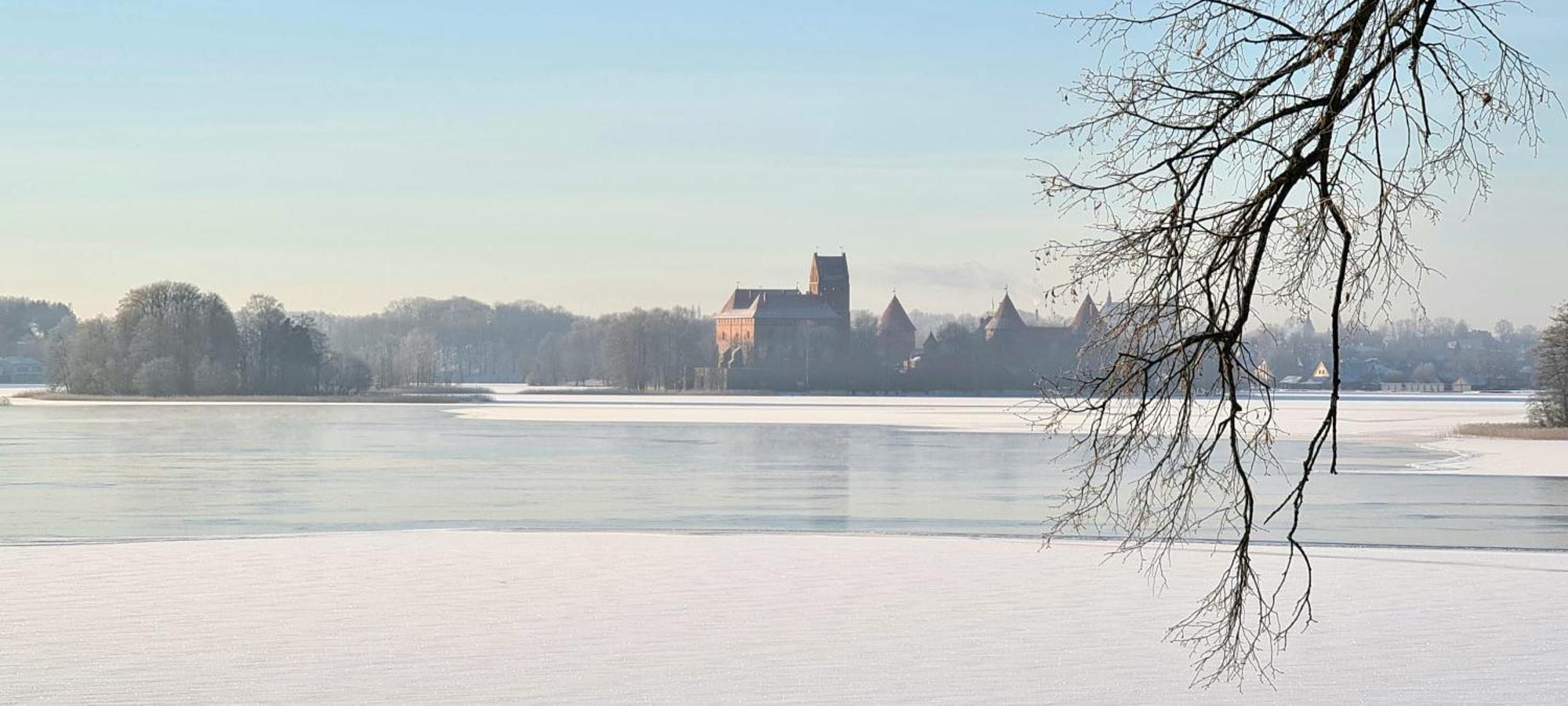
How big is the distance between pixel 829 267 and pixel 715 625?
126 metres

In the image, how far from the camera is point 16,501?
20.1 metres

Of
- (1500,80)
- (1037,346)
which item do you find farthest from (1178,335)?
(1037,346)

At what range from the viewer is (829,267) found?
136 m

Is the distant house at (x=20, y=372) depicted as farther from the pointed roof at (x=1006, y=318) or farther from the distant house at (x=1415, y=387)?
the distant house at (x=1415, y=387)

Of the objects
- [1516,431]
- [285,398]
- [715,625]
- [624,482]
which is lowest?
[715,625]

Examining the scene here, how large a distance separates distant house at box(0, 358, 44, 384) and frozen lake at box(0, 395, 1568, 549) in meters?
101

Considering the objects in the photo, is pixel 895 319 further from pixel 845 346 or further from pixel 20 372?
pixel 20 372

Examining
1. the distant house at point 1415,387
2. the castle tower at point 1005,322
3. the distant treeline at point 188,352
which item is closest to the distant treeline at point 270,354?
the distant treeline at point 188,352

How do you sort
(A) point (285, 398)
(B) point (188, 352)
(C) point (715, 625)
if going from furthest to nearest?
(B) point (188, 352) < (A) point (285, 398) < (C) point (715, 625)

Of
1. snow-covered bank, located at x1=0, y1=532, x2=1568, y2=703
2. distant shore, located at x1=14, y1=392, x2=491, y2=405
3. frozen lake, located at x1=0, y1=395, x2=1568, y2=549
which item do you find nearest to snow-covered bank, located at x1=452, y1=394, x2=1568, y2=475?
frozen lake, located at x1=0, y1=395, x2=1568, y2=549

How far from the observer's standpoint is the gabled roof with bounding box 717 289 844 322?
422 feet

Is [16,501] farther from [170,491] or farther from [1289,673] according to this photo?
[1289,673]

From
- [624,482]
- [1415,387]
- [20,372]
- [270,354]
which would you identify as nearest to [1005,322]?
[1415,387]

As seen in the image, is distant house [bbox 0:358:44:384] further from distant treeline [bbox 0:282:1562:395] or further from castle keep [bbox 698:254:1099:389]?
castle keep [bbox 698:254:1099:389]
